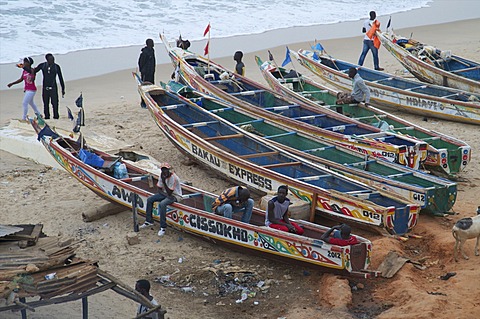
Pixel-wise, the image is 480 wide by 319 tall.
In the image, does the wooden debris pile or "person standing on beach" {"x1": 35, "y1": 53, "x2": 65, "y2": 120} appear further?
"person standing on beach" {"x1": 35, "y1": 53, "x2": 65, "y2": 120}

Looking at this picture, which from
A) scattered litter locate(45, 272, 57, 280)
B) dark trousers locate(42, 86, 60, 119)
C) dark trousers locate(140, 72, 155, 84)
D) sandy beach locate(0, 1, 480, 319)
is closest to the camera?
scattered litter locate(45, 272, 57, 280)

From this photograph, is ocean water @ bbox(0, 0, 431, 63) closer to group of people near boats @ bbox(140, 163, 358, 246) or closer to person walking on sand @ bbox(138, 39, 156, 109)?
person walking on sand @ bbox(138, 39, 156, 109)

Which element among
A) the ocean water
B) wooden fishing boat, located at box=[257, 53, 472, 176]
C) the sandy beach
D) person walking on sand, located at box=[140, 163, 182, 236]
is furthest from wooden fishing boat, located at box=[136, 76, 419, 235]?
the ocean water

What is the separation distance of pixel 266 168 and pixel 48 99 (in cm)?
633

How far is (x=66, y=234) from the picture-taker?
38.8ft

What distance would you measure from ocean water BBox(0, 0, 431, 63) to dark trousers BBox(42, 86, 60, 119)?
7646 mm

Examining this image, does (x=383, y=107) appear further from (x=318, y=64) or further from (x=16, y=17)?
(x=16, y=17)

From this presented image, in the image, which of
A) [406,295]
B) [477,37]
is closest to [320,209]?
[406,295]

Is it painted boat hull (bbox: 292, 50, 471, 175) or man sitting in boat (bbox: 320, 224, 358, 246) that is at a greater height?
painted boat hull (bbox: 292, 50, 471, 175)

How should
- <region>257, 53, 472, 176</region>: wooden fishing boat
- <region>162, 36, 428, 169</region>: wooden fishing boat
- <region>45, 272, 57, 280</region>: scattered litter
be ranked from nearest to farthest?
1. <region>45, 272, 57, 280</region>: scattered litter
2. <region>162, 36, 428, 169</region>: wooden fishing boat
3. <region>257, 53, 472, 176</region>: wooden fishing boat

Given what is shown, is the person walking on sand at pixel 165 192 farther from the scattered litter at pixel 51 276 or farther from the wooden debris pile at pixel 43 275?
the scattered litter at pixel 51 276

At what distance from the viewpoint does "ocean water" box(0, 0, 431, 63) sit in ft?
86.8

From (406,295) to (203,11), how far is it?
24.8 meters

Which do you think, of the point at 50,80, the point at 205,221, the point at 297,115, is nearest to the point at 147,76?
the point at 50,80
